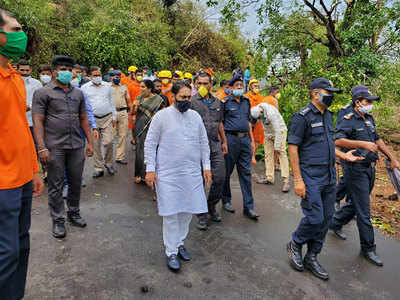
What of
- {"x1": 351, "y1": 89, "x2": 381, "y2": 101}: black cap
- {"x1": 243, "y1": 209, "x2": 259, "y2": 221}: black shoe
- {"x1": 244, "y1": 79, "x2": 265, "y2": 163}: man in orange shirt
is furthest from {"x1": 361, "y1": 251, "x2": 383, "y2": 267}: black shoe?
{"x1": 244, "y1": 79, "x2": 265, "y2": 163}: man in orange shirt

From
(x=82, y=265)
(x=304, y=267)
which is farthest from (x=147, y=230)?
(x=304, y=267)

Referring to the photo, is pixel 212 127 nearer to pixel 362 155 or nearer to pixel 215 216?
pixel 215 216

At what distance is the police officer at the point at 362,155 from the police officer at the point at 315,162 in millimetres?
560

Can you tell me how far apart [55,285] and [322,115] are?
3.26 meters

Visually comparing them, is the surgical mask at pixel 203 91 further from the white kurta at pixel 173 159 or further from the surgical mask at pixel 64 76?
the surgical mask at pixel 64 76

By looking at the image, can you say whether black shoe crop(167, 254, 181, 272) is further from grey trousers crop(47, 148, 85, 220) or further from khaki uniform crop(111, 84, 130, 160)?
khaki uniform crop(111, 84, 130, 160)

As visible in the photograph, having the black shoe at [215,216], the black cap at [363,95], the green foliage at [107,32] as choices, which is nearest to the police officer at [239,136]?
the black shoe at [215,216]

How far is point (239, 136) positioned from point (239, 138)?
0.03 meters

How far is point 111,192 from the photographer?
5.39m

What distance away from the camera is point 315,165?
330 centimetres

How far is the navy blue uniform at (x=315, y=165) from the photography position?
10.7 feet

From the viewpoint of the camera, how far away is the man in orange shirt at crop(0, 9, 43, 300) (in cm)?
199

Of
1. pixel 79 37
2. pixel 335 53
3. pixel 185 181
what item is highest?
pixel 79 37

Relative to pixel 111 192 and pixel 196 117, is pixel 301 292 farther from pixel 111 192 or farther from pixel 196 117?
pixel 111 192
